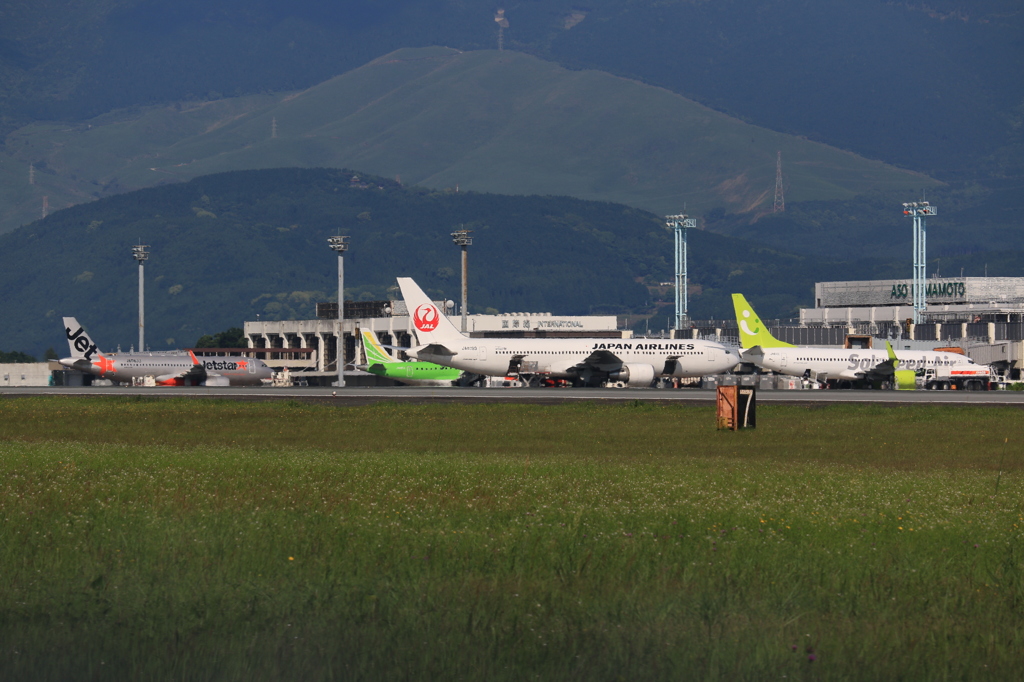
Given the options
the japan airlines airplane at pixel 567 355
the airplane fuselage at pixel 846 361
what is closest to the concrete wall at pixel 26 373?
the japan airlines airplane at pixel 567 355

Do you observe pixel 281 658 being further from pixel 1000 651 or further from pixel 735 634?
pixel 1000 651

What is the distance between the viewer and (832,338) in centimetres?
16575

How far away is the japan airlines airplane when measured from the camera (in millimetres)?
85062

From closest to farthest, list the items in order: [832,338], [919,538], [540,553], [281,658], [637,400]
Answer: [281,658] < [540,553] < [919,538] < [637,400] < [832,338]

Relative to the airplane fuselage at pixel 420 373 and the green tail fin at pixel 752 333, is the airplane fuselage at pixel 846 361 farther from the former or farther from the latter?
the airplane fuselage at pixel 420 373

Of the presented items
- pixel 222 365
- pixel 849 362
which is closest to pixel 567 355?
pixel 849 362

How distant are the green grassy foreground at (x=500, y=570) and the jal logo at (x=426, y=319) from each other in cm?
5798

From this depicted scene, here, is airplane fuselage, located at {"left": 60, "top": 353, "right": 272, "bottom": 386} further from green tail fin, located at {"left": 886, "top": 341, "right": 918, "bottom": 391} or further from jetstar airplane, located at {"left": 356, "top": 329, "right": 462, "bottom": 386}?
green tail fin, located at {"left": 886, "top": 341, "right": 918, "bottom": 391}

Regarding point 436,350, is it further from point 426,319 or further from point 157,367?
point 157,367

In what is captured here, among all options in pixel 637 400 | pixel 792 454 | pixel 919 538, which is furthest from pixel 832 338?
pixel 919 538

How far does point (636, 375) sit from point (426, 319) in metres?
16.4

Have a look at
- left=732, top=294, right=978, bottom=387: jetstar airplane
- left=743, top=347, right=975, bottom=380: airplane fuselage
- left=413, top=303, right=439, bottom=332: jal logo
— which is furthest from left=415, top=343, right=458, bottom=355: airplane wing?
left=743, top=347, right=975, bottom=380: airplane fuselage

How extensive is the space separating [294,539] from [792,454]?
21357mm

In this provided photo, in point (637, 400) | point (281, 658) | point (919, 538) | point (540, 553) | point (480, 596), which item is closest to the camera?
point (281, 658)
